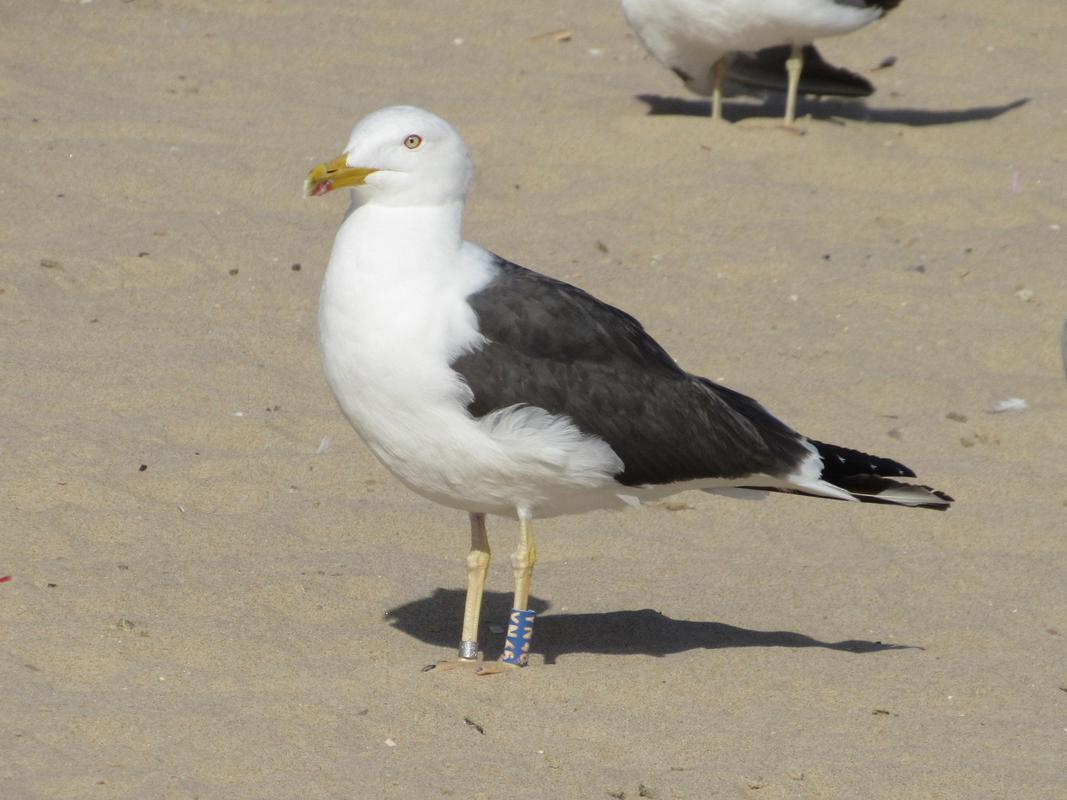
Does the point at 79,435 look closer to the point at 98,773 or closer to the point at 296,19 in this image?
the point at 98,773

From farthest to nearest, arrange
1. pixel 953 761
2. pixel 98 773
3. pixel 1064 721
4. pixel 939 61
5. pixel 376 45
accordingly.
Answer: pixel 939 61, pixel 376 45, pixel 1064 721, pixel 953 761, pixel 98 773

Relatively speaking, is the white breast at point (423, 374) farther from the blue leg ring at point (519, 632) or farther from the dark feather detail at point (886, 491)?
the dark feather detail at point (886, 491)

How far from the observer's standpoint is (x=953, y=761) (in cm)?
452

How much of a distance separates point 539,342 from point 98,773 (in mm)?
1638

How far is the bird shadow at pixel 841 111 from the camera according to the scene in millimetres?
10962

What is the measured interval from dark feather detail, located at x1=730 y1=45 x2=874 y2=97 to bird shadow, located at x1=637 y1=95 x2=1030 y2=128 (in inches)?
5.7

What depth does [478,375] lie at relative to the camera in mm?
4621

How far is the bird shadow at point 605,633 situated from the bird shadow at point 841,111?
5.75 m

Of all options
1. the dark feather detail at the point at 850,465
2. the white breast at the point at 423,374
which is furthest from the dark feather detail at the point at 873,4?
the white breast at the point at 423,374

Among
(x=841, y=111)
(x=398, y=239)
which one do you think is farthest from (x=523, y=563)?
(x=841, y=111)

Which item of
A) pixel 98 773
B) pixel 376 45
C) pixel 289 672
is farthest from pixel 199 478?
A: pixel 376 45

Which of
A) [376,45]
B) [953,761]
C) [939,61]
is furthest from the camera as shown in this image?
[939,61]

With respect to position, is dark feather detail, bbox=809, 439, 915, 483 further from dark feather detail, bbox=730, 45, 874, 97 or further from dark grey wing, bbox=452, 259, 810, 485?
dark feather detail, bbox=730, 45, 874, 97

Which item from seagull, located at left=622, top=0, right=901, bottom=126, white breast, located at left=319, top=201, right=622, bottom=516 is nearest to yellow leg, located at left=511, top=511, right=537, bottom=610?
white breast, located at left=319, top=201, right=622, bottom=516
